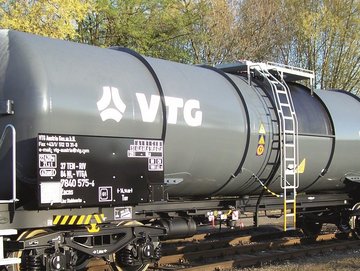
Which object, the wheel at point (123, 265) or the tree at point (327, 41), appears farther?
the tree at point (327, 41)

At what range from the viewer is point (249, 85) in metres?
9.80

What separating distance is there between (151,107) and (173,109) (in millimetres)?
432

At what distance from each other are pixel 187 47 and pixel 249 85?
17271mm

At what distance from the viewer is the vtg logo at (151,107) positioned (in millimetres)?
6953

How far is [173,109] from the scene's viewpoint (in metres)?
7.77

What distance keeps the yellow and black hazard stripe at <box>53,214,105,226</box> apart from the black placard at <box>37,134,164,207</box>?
248 mm

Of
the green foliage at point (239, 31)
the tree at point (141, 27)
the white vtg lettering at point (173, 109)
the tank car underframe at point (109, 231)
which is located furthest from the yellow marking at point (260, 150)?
the tree at point (141, 27)

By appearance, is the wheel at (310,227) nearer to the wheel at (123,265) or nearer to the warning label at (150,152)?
the wheel at (123,265)

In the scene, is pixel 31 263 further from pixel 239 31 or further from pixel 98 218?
pixel 239 31

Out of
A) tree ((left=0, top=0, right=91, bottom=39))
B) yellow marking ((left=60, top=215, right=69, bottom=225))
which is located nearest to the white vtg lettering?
yellow marking ((left=60, top=215, right=69, bottom=225))

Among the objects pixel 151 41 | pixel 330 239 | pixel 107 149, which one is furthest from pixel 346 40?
pixel 107 149

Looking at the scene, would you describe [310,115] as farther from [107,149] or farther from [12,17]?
[12,17]

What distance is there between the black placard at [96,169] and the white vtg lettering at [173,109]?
46 centimetres

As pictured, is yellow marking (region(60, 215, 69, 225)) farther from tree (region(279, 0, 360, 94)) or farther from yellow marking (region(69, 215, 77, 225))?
tree (region(279, 0, 360, 94))
